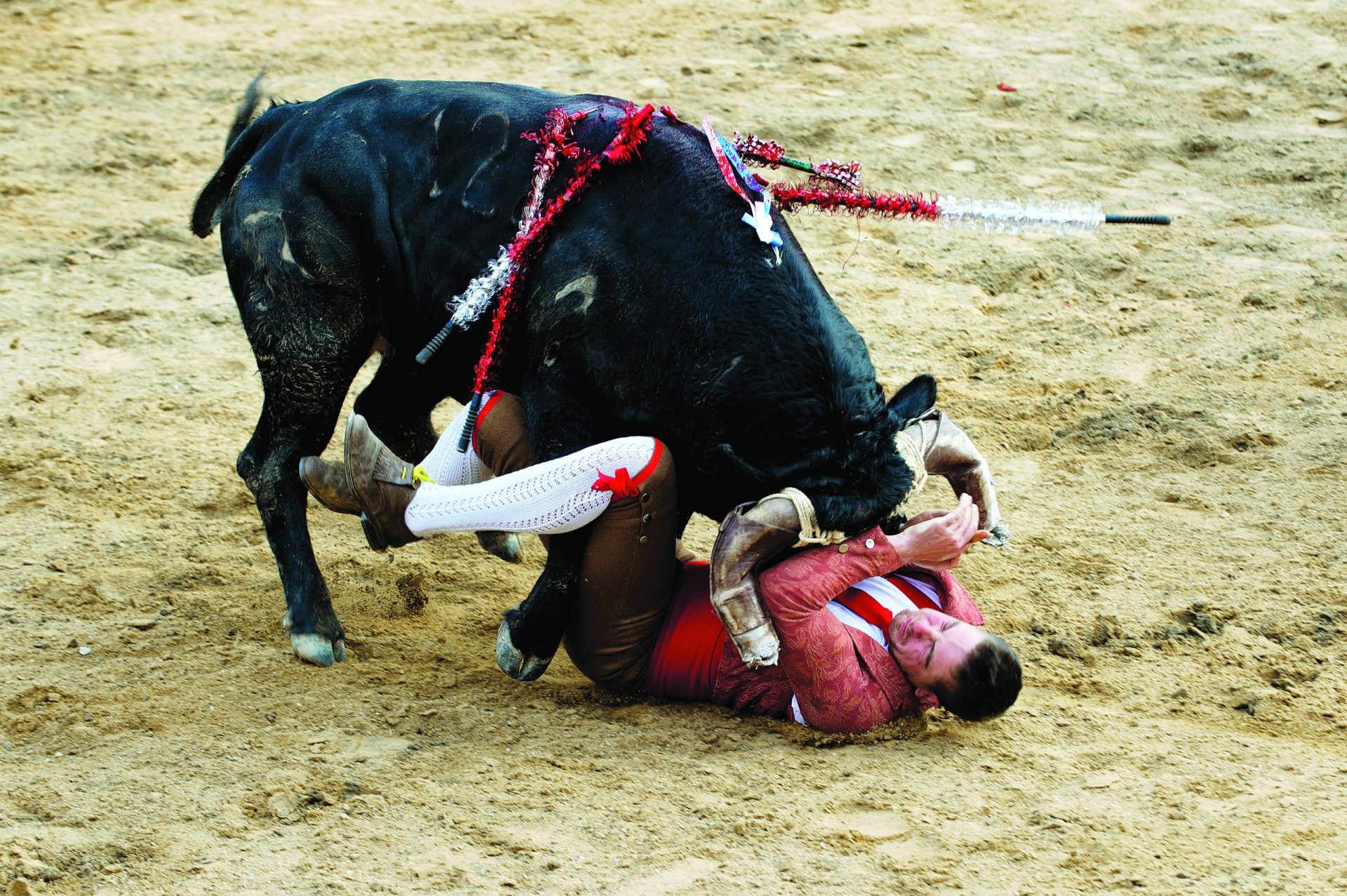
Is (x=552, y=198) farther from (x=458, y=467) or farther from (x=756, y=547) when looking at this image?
(x=756, y=547)

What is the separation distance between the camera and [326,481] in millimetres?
3729

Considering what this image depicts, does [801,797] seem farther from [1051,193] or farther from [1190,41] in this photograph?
[1190,41]

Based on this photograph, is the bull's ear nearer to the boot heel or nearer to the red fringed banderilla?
the red fringed banderilla

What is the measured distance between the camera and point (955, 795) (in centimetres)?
304

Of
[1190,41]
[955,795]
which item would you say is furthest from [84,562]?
[1190,41]

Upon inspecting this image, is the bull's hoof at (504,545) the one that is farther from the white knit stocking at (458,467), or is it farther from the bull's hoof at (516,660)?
the bull's hoof at (516,660)

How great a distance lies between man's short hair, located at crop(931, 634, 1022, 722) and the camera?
121 inches

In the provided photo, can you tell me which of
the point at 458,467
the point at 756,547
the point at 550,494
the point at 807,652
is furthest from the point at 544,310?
the point at 807,652

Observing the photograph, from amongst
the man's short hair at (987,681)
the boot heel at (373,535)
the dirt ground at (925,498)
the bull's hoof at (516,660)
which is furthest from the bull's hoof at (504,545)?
the man's short hair at (987,681)

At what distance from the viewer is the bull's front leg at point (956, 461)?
11.2 ft

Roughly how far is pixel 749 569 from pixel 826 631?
229 mm

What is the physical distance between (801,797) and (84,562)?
2.46m

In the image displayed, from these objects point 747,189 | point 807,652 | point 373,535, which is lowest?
point 373,535

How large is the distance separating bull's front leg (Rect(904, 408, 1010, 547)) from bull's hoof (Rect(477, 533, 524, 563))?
1528mm
